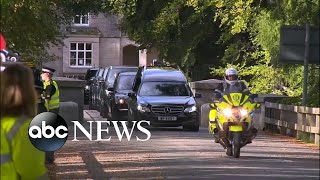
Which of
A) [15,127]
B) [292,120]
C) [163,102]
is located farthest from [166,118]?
[15,127]

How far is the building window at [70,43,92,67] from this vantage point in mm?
71062

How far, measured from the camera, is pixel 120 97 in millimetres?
25156

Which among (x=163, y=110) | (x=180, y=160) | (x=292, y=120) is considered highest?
(x=163, y=110)

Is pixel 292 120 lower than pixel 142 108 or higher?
lower

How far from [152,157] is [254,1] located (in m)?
16.3

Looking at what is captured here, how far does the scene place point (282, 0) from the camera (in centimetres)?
2480

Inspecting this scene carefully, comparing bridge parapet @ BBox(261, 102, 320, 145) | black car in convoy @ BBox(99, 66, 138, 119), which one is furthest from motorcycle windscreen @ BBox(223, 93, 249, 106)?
black car in convoy @ BBox(99, 66, 138, 119)

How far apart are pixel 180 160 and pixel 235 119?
4.22 ft

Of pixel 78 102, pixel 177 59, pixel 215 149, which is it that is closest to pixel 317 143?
pixel 215 149

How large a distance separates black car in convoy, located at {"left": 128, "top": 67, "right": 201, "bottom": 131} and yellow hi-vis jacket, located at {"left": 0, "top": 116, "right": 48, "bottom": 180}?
16.9m

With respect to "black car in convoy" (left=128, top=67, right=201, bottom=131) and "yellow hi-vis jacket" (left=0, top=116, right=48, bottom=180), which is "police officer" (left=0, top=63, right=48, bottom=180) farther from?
"black car in convoy" (left=128, top=67, right=201, bottom=131)

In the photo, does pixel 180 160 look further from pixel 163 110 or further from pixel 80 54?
pixel 80 54

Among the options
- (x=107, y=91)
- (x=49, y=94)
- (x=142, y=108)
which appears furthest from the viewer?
(x=107, y=91)

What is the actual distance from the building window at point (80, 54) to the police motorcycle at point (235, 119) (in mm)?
56986
